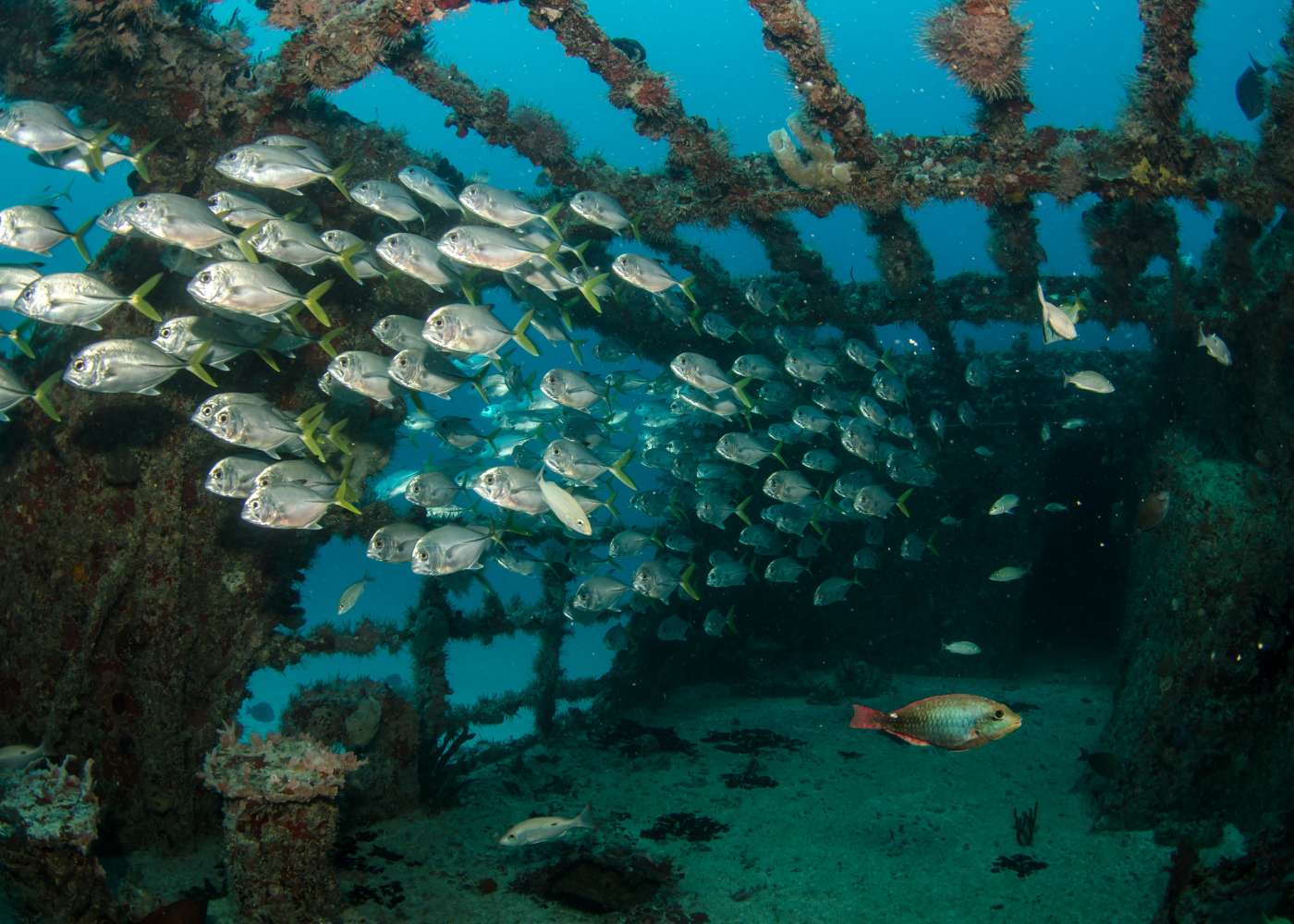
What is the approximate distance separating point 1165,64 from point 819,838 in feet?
23.1

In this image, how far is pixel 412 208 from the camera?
5.98m

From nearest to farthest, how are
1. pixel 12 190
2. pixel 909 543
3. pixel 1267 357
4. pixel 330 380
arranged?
pixel 330 380
pixel 1267 357
pixel 909 543
pixel 12 190

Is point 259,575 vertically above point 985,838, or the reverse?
point 259,575

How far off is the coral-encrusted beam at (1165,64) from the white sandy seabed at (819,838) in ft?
20.0

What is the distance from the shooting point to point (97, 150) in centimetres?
497

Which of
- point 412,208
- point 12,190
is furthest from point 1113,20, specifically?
point 12,190

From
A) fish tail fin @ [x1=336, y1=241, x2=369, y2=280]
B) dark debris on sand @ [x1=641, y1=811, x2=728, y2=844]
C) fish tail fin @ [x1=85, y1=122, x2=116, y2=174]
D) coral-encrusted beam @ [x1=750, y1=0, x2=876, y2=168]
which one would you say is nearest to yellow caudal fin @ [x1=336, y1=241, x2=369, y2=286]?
fish tail fin @ [x1=336, y1=241, x2=369, y2=280]

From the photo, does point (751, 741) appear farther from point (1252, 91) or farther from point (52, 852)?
point (1252, 91)

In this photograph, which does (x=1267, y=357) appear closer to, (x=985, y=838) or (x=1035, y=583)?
(x=985, y=838)

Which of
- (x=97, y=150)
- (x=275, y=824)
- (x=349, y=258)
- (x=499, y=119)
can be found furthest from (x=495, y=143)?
(x=275, y=824)

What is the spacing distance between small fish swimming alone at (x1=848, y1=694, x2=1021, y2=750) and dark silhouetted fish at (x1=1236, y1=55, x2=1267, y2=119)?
5.88m

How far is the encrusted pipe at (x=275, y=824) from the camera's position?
4125mm

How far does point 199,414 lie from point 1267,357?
9.38 meters

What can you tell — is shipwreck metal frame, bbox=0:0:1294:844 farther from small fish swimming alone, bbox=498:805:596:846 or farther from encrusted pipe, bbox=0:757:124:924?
small fish swimming alone, bbox=498:805:596:846
